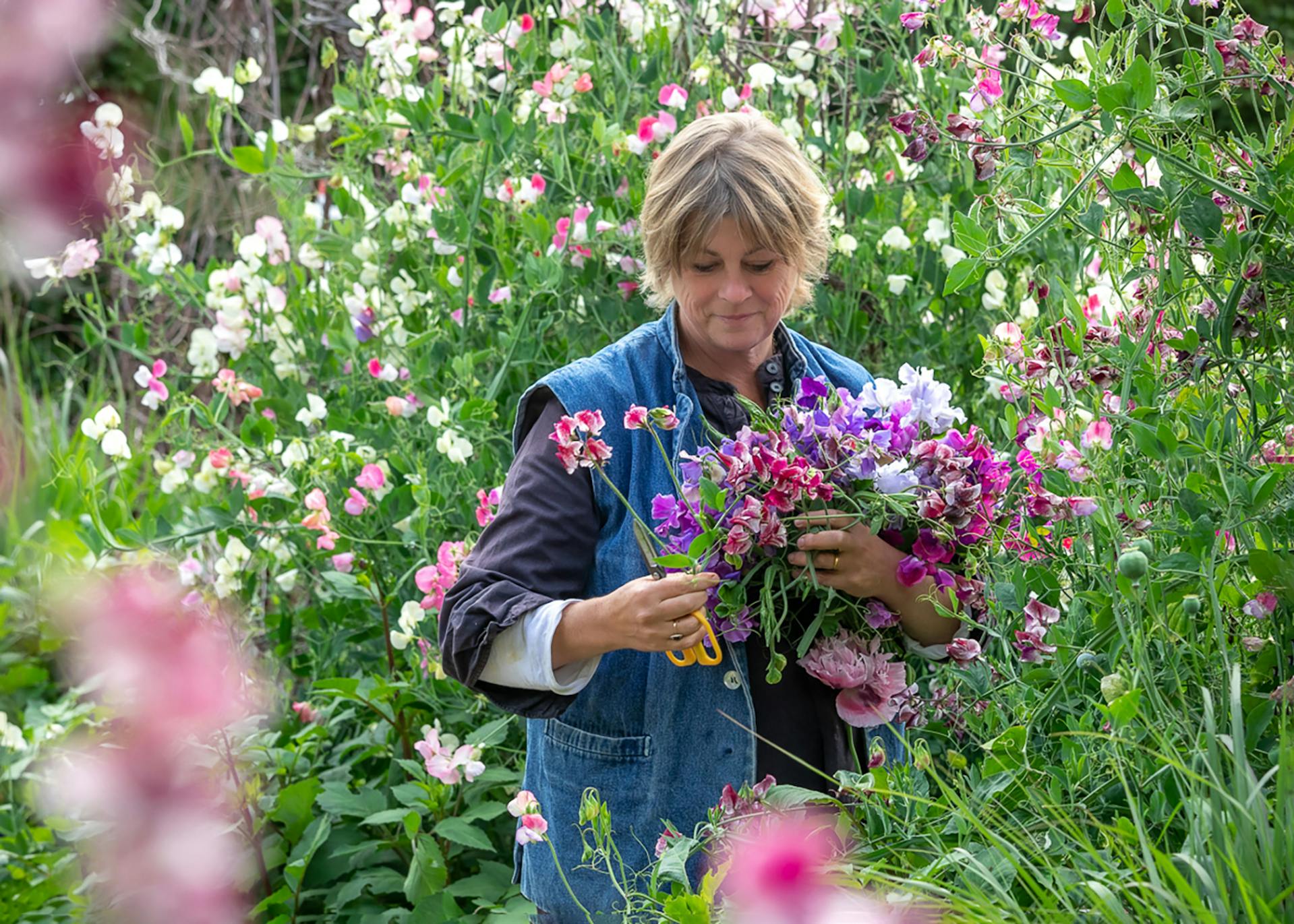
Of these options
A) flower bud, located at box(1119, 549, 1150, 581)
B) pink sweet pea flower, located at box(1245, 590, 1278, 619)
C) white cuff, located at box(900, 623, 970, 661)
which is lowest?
white cuff, located at box(900, 623, 970, 661)

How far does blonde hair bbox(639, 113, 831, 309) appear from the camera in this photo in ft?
5.34

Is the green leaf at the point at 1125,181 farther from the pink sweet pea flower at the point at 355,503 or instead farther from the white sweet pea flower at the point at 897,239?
the pink sweet pea flower at the point at 355,503

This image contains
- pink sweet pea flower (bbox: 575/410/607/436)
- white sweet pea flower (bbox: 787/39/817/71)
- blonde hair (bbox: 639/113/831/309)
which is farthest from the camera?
white sweet pea flower (bbox: 787/39/817/71)

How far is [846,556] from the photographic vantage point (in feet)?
4.74

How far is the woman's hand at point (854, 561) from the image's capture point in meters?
1.42

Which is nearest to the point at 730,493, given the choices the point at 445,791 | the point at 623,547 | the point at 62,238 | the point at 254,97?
the point at 623,547

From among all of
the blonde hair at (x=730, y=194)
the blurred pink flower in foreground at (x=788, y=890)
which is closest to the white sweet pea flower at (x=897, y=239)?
the blonde hair at (x=730, y=194)

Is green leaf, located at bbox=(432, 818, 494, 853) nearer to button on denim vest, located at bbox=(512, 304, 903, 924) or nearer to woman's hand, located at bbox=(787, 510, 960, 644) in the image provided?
button on denim vest, located at bbox=(512, 304, 903, 924)

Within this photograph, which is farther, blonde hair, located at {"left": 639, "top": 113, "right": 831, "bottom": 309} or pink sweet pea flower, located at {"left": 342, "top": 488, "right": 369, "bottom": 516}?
pink sweet pea flower, located at {"left": 342, "top": 488, "right": 369, "bottom": 516}

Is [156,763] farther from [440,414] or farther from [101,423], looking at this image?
[101,423]

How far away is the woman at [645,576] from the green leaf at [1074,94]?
16.1 inches

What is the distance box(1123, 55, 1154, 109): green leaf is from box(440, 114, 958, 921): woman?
47 centimetres

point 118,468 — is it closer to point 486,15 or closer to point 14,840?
point 14,840

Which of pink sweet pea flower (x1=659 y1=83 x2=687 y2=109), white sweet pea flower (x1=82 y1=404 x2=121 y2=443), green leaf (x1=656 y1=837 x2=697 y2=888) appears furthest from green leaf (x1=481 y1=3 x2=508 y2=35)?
green leaf (x1=656 y1=837 x2=697 y2=888)
